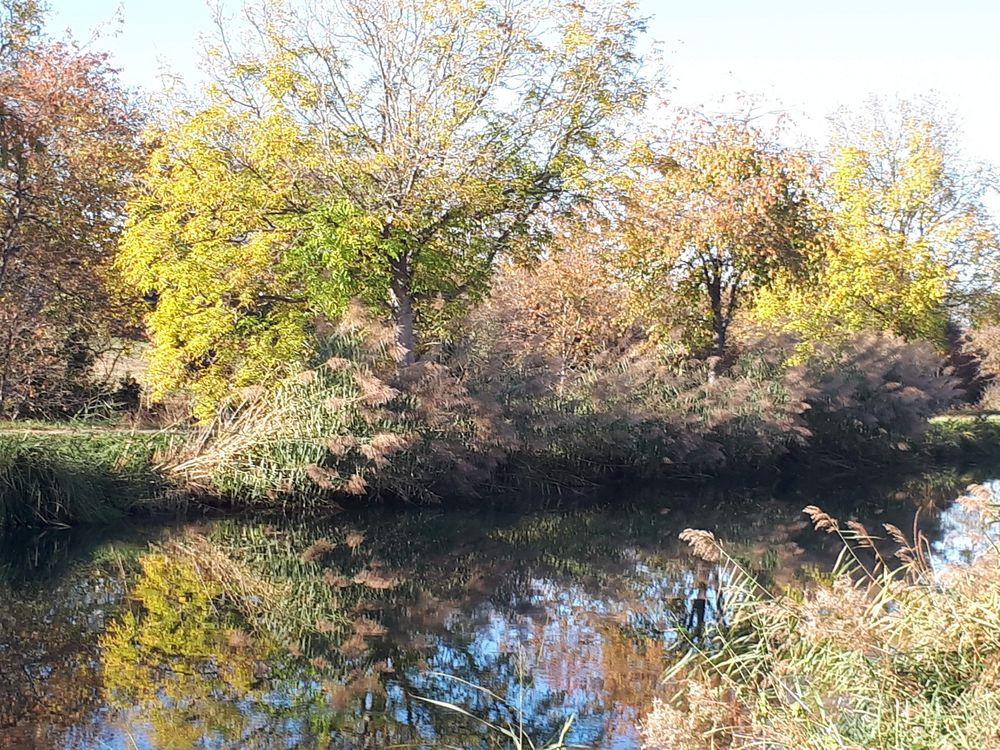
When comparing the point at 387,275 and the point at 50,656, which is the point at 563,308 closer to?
the point at 387,275

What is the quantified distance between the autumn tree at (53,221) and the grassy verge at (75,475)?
6.51m

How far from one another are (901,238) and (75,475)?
25.3 m

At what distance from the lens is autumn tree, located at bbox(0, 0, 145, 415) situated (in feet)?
77.3

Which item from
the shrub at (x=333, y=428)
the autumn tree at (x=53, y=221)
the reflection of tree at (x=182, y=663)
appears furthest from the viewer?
the autumn tree at (x=53, y=221)

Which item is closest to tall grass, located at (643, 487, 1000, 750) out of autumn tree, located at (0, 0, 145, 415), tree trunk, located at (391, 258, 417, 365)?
tree trunk, located at (391, 258, 417, 365)

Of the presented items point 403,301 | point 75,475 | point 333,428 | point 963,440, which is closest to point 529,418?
point 403,301

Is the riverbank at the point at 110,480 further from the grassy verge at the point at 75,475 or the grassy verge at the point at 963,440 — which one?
the grassy verge at the point at 963,440

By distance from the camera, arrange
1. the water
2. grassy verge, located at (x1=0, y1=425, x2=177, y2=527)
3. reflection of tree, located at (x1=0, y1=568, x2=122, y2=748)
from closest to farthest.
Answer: reflection of tree, located at (x1=0, y1=568, x2=122, y2=748)
the water
grassy verge, located at (x1=0, y1=425, x2=177, y2=527)

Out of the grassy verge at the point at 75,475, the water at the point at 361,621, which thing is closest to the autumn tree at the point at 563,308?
the water at the point at 361,621

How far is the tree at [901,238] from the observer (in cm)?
3303

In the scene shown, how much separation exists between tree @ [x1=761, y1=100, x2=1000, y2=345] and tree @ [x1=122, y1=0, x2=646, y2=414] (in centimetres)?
1217

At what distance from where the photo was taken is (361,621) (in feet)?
38.0

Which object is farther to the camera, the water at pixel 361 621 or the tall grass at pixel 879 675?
the water at pixel 361 621

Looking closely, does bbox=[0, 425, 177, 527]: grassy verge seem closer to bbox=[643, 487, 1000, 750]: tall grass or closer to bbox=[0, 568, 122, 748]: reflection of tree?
bbox=[0, 568, 122, 748]: reflection of tree
